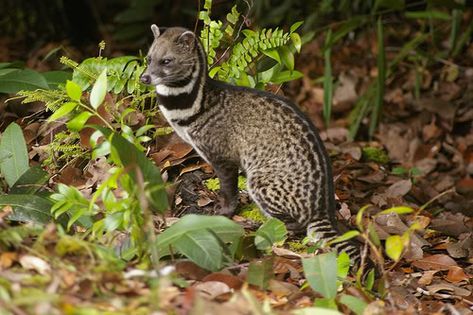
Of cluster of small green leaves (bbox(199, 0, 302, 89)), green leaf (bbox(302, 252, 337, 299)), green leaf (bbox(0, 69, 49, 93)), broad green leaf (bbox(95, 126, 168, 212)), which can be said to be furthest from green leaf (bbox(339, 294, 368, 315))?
green leaf (bbox(0, 69, 49, 93))

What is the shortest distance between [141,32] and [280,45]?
7.43 metres

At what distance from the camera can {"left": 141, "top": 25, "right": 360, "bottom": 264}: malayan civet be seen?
6285 millimetres

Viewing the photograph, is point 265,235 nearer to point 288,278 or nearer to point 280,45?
point 288,278

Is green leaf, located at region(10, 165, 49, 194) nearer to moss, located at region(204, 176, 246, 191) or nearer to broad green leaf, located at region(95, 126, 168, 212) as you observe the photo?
broad green leaf, located at region(95, 126, 168, 212)

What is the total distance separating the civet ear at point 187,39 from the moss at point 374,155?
353 cm

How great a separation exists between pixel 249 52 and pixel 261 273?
250cm

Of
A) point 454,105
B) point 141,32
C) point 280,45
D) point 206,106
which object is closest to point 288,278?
point 206,106

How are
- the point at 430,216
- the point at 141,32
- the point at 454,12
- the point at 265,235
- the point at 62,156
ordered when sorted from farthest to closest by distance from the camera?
the point at 141,32
the point at 454,12
the point at 430,216
the point at 62,156
the point at 265,235

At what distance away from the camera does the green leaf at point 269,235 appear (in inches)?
218

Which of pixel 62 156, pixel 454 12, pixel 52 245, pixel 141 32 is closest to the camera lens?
pixel 52 245

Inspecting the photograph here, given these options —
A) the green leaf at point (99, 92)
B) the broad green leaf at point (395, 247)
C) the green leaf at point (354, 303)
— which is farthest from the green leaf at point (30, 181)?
the broad green leaf at point (395, 247)

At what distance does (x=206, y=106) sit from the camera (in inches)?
257

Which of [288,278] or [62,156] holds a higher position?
[62,156]

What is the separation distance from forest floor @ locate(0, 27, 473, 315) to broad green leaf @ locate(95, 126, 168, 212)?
0.38 meters
